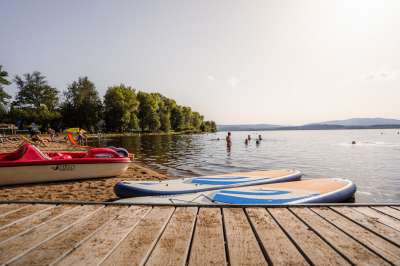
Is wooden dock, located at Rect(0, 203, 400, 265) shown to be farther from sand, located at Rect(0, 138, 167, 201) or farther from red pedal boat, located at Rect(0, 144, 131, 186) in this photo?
red pedal boat, located at Rect(0, 144, 131, 186)

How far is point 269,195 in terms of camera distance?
6266 mm

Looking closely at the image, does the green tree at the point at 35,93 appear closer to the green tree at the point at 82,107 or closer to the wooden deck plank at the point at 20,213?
the green tree at the point at 82,107

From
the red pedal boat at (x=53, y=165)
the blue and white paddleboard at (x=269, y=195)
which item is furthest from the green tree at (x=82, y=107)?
the blue and white paddleboard at (x=269, y=195)

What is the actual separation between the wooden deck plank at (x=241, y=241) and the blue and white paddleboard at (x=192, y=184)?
157 inches

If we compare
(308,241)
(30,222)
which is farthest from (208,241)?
(30,222)

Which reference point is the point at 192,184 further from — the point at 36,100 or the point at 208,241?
the point at 36,100

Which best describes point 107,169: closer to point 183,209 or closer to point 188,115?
point 183,209

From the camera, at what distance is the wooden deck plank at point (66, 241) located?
211 cm

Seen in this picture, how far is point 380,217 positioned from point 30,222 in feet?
15.0

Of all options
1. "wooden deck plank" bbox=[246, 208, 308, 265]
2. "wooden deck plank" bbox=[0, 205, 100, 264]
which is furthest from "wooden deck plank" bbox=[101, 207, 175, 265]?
"wooden deck plank" bbox=[246, 208, 308, 265]

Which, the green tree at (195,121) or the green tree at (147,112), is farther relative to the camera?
the green tree at (195,121)

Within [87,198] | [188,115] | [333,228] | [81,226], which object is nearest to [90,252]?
[81,226]

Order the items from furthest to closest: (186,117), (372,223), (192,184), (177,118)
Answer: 1. (186,117)
2. (177,118)
3. (192,184)
4. (372,223)

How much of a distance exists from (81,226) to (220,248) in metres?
1.74
